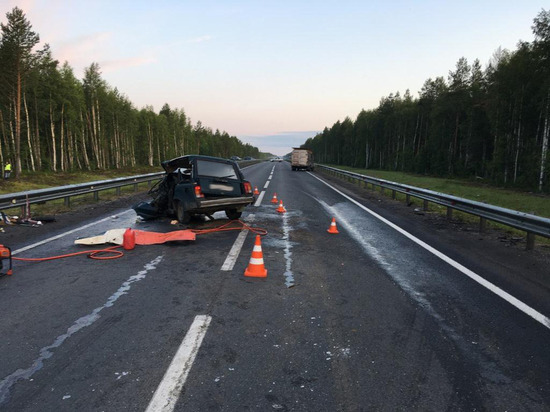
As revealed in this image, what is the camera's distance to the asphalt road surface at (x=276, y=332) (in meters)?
2.57

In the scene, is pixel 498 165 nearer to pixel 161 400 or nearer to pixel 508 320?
pixel 508 320

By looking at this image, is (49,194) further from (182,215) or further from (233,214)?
(233,214)

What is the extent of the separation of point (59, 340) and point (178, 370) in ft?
4.41

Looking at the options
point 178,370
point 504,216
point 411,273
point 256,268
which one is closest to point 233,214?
point 256,268

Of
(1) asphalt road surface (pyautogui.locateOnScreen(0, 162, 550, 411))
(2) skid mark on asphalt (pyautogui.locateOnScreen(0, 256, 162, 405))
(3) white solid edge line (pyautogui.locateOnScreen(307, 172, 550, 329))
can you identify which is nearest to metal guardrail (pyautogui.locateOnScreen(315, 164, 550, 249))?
(1) asphalt road surface (pyautogui.locateOnScreen(0, 162, 550, 411))

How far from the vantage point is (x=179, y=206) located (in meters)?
9.57

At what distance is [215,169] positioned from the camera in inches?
375

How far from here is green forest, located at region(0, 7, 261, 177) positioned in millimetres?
31375

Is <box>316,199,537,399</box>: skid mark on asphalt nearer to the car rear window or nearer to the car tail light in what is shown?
the car rear window

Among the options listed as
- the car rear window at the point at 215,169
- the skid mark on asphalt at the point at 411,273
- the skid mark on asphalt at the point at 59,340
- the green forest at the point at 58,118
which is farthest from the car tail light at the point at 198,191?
the green forest at the point at 58,118

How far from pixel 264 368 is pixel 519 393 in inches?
75.0

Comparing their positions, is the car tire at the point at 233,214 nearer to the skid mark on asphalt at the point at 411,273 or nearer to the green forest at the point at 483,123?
the skid mark on asphalt at the point at 411,273

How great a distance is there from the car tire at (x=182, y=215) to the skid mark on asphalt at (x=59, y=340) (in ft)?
12.8

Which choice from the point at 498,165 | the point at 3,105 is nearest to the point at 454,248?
the point at 498,165
